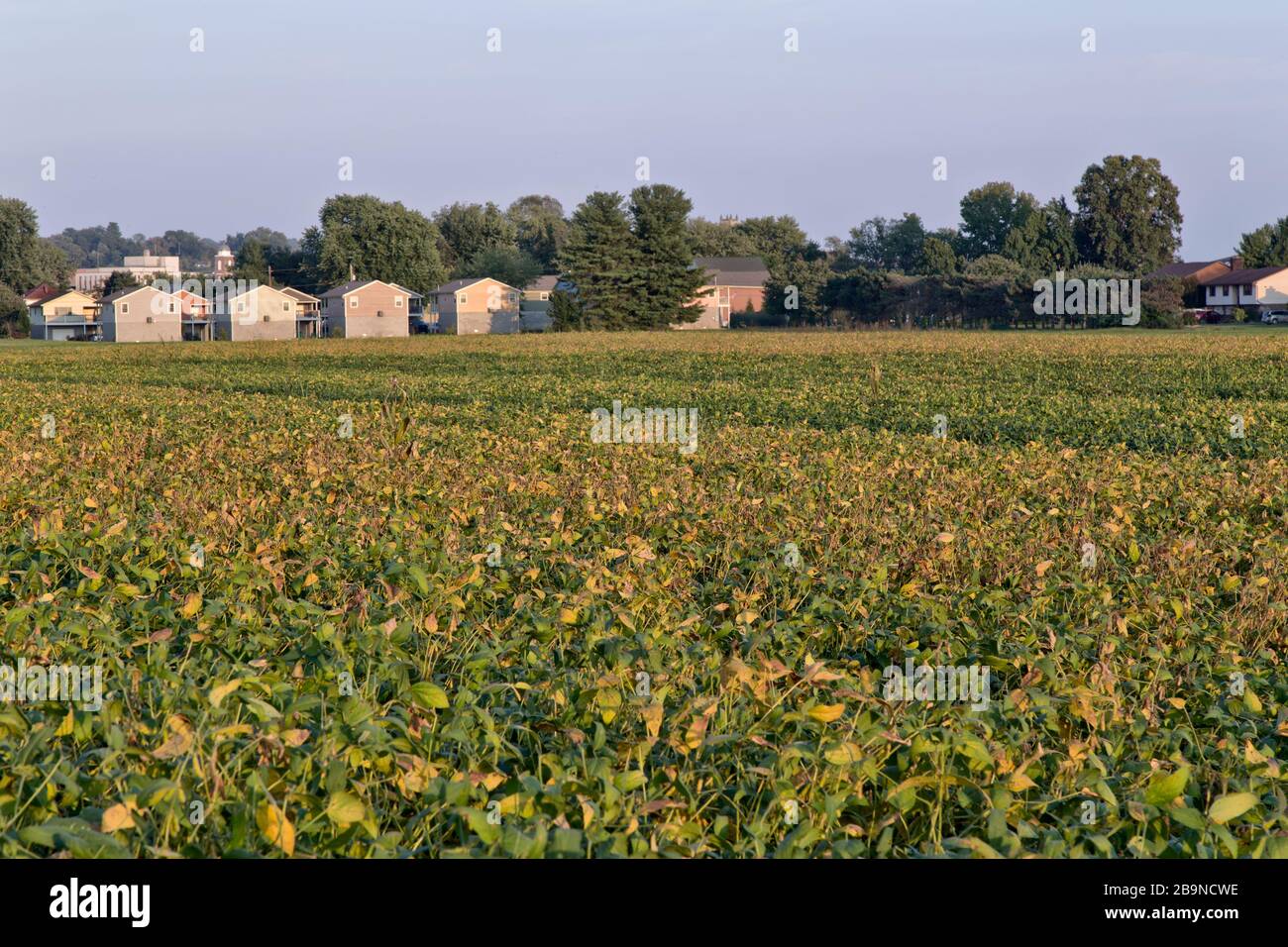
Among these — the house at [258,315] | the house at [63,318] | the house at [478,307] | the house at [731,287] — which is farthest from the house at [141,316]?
the house at [731,287]

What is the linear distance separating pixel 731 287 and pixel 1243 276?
143 feet

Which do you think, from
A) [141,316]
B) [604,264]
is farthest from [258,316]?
[604,264]

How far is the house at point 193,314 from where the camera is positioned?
313 feet

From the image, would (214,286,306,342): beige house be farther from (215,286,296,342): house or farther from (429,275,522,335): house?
(429,275,522,335): house

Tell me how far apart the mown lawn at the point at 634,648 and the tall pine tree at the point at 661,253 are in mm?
75049

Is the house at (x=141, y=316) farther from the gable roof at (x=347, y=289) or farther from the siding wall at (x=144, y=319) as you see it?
the gable roof at (x=347, y=289)

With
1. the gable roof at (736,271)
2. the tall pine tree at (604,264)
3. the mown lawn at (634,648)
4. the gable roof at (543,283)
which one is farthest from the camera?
the gable roof at (543,283)

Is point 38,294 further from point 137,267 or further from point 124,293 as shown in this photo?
point 137,267

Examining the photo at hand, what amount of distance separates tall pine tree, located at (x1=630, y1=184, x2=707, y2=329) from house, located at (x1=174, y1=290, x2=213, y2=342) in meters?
35.3

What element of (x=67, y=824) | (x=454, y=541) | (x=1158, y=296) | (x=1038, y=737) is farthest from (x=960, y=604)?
(x=1158, y=296)

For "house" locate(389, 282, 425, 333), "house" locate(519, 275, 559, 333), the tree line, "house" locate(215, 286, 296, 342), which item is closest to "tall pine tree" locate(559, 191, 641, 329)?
the tree line

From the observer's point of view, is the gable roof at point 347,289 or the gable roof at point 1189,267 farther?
the gable roof at point 1189,267

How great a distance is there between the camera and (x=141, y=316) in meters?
91.4
